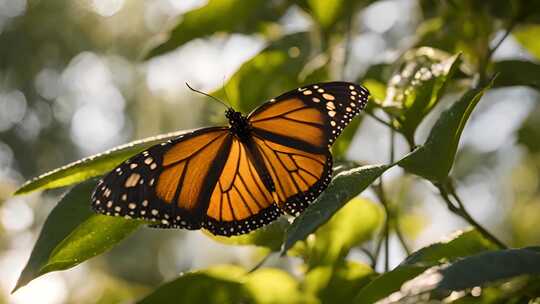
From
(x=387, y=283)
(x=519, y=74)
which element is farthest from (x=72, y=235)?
(x=519, y=74)

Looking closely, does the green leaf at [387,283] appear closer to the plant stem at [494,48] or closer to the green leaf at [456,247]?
the green leaf at [456,247]

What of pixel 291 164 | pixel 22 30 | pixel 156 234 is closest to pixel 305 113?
pixel 291 164

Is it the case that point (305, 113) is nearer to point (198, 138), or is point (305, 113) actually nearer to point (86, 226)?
point (198, 138)

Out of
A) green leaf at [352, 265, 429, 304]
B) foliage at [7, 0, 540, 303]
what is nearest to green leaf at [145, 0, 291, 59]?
foliage at [7, 0, 540, 303]

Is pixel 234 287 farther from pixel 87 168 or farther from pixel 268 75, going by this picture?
pixel 268 75

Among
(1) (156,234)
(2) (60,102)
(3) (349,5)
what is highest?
(2) (60,102)

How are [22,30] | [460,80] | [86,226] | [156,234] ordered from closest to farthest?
[86,226]
[460,80]
[156,234]
[22,30]

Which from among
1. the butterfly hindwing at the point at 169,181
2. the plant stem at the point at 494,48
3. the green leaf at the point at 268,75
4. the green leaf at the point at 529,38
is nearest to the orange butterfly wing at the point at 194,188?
the butterfly hindwing at the point at 169,181

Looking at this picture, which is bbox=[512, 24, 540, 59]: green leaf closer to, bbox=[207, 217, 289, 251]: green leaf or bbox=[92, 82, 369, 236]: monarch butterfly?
bbox=[92, 82, 369, 236]: monarch butterfly
